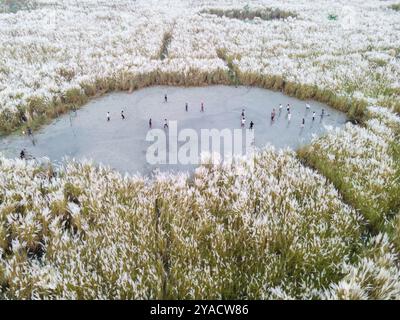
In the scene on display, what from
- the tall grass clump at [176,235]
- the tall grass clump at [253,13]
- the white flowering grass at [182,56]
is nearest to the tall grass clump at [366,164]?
the tall grass clump at [176,235]

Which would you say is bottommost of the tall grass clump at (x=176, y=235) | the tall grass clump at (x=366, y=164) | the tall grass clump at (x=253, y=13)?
the tall grass clump at (x=176, y=235)

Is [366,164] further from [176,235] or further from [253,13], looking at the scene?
[253,13]

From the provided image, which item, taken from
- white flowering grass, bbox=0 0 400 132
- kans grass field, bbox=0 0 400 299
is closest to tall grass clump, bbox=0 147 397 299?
kans grass field, bbox=0 0 400 299

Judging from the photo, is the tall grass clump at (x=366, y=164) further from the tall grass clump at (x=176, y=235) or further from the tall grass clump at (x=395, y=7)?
the tall grass clump at (x=395, y=7)

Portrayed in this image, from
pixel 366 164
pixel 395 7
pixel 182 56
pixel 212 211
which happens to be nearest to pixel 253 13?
pixel 395 7

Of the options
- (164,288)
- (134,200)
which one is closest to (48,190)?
(134,200)

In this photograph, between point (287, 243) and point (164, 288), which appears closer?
point (164, 288)

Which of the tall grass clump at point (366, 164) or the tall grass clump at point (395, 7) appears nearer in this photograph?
the tall grass clump at point (366, 164)

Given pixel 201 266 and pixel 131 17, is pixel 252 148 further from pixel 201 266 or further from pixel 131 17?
pixel 131 17
